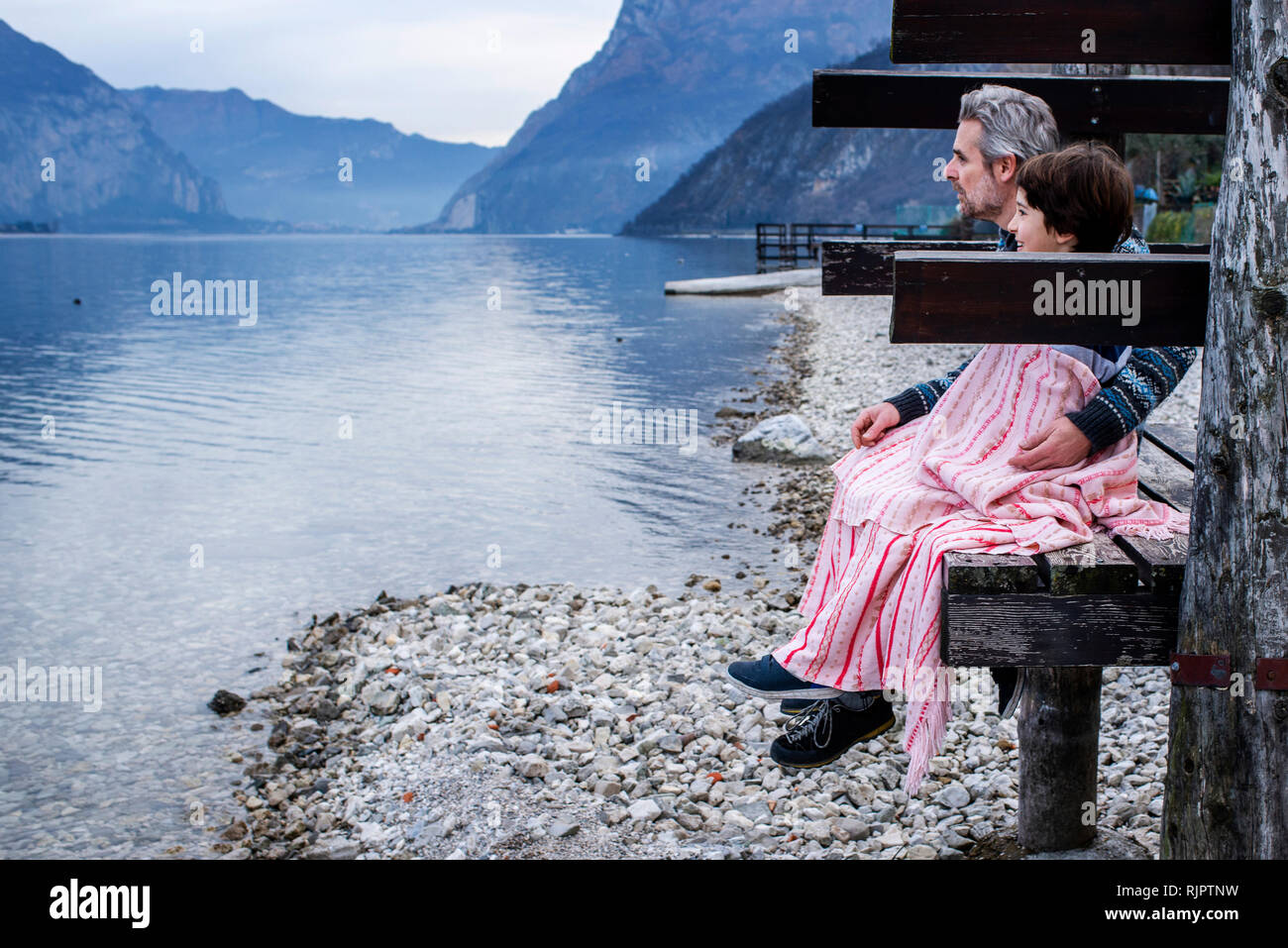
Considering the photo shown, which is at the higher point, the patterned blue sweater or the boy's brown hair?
the boy's brown hair

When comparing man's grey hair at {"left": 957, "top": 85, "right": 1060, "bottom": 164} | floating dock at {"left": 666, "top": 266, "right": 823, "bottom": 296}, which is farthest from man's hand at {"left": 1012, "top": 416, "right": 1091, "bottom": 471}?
floating dock at {"left": 666, "top": 266, "right": 823, "bottom": 296}

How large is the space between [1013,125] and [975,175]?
0.61ft

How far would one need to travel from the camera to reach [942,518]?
3.12 meters

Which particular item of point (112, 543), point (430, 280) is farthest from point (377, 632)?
point (430, 280)

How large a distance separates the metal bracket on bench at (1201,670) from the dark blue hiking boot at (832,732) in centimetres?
88

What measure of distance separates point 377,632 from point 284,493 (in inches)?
220

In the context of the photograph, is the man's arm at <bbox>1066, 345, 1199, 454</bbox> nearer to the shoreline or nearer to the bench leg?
the bench leg

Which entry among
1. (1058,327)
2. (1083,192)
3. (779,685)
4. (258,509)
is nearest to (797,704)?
(779,685)

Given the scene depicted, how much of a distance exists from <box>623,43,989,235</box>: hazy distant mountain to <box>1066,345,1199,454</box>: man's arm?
152 metres

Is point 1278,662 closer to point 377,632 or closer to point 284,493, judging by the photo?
point 377,632

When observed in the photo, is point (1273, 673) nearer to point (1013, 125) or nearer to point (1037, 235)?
point (1037, 235)

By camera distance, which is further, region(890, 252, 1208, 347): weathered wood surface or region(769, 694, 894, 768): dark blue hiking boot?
region(769, 694, 894, 768): dark blue hiking boot

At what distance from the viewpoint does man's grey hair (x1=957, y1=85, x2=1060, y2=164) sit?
11.8 ft
